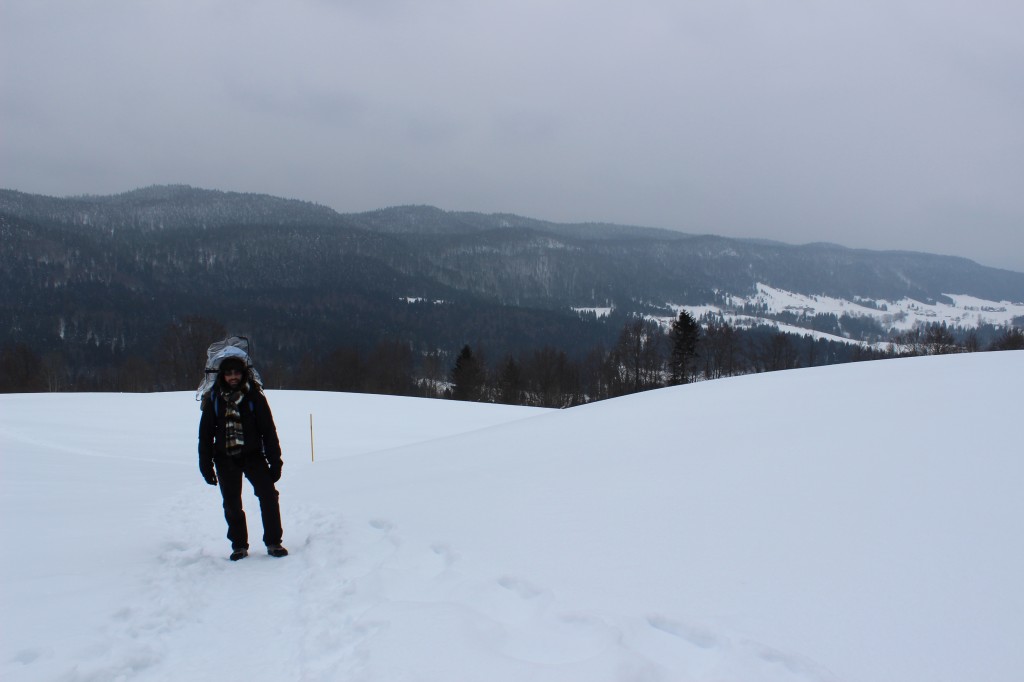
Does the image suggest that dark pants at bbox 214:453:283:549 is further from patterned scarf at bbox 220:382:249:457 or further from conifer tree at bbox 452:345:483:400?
conifer tree at bbox 452:345:483:400

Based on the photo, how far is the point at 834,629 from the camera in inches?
119

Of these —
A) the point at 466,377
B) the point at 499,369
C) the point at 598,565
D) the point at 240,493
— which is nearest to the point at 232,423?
the point at 240,493

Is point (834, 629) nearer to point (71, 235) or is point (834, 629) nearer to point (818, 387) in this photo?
point (818, 387)

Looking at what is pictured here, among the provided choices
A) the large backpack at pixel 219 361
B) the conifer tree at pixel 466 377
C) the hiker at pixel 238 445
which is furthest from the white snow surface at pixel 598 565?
the conifer tree at pixel 466 377

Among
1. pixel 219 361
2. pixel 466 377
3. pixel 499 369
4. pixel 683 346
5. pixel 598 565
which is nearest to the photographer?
pixel 598 565

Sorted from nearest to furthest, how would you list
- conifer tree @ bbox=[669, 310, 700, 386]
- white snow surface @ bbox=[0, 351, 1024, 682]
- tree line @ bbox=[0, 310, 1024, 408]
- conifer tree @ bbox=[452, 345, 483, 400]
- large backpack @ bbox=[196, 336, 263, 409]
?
white snow surface @ bbox=[0, 351, 1024, 682] < large backpack @ bbox=[196, 336, 263, 409] < conifer tree @ bbox=[669, 310, 700, 386] < conifer tree @ bbox=[452, 345, 483, 400] < tree line @ bbox=[0, 310, 1024, 408]

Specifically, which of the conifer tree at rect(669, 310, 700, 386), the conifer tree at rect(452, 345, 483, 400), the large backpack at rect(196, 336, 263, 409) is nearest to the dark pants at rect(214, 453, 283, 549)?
the large backpack at rect(196, 336, 263, 409)

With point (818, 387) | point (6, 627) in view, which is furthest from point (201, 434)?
point (818, 387)

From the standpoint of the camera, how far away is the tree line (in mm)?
60156

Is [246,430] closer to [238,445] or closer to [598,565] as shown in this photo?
[238,445]

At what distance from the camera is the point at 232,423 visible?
5000mm

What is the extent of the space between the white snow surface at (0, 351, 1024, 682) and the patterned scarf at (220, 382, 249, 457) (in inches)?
42.0

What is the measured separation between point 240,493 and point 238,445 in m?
0.45

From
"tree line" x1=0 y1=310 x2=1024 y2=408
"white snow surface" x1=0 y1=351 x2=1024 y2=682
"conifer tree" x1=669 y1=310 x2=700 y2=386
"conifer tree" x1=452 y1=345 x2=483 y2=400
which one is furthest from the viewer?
"tree line" x1=0 y1=310 x2=1024 y2=408
